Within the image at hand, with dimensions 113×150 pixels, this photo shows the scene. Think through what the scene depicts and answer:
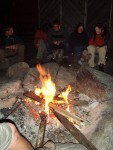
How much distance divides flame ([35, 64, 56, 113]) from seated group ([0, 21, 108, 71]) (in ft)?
6.97

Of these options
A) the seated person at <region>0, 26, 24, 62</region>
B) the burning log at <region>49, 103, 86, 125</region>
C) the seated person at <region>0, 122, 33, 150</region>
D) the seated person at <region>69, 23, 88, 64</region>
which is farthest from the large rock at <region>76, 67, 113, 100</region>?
the seated person at <region>69, 23, 88, 64</region>

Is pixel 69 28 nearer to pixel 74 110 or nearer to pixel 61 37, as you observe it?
pixel 61 37

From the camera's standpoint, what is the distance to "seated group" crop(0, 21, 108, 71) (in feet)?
28.6

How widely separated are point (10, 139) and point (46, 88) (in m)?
2.46

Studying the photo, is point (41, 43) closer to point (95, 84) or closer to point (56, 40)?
point (56, 40)

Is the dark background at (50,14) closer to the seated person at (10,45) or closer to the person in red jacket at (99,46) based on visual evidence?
the seated person at (10,45)

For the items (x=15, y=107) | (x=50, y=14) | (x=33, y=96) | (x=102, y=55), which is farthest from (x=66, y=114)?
(x=50, y=14)

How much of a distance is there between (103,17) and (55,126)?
24.8 feet

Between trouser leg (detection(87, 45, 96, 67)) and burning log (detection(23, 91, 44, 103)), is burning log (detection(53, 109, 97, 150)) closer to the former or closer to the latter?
burning log (detection(23, 91, 44, 103))

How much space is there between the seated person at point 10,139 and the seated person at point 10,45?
4.87 metres

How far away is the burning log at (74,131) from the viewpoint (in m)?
4.17

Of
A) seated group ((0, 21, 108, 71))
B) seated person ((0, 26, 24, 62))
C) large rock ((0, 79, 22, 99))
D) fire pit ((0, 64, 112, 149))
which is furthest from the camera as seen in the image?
seated group ((0, 21, 108, 71))

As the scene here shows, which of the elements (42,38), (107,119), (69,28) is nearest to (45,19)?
(69,28)

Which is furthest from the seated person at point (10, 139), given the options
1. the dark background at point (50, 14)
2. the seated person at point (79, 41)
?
the dark background at point (50, 14)
